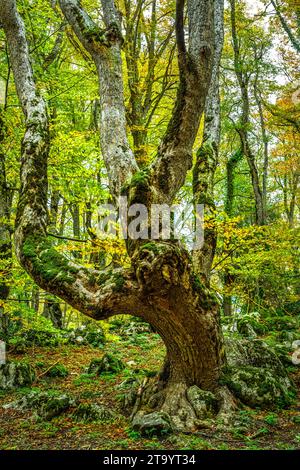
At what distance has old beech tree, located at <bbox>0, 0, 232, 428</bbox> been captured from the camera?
4047mm

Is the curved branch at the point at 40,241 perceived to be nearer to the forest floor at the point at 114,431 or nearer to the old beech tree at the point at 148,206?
the old beech tree at the point at 148,206

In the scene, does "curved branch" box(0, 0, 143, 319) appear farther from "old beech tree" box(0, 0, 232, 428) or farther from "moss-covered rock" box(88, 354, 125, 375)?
"moss-covered rock" box(88, 354, 125, 375)

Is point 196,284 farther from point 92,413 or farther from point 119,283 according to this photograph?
point 92,413

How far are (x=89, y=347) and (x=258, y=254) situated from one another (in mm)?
5661

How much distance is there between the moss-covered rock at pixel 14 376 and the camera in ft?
22.8

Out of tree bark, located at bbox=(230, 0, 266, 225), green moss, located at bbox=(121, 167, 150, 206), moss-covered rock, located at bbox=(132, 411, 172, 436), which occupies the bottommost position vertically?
moss-covered rock, located at bbox=(132, 411, 172, 436)

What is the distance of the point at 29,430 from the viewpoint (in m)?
4.92

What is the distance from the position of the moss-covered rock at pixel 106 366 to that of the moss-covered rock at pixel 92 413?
2629mm

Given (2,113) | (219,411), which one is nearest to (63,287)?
(219,411)

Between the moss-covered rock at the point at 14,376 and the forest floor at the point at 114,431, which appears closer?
the forest floor at the point at 114,431

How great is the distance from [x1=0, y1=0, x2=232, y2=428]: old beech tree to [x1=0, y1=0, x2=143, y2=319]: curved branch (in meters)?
0.01

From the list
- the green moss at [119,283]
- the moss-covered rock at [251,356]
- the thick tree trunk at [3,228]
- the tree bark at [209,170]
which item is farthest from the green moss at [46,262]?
the moss-covered rock at [251,356]

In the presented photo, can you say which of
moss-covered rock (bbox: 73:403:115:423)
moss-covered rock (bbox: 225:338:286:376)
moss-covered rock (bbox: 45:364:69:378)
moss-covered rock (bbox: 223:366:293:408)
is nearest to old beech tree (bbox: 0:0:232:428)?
moss-covered rock (bbox: 223:366:293:408)
